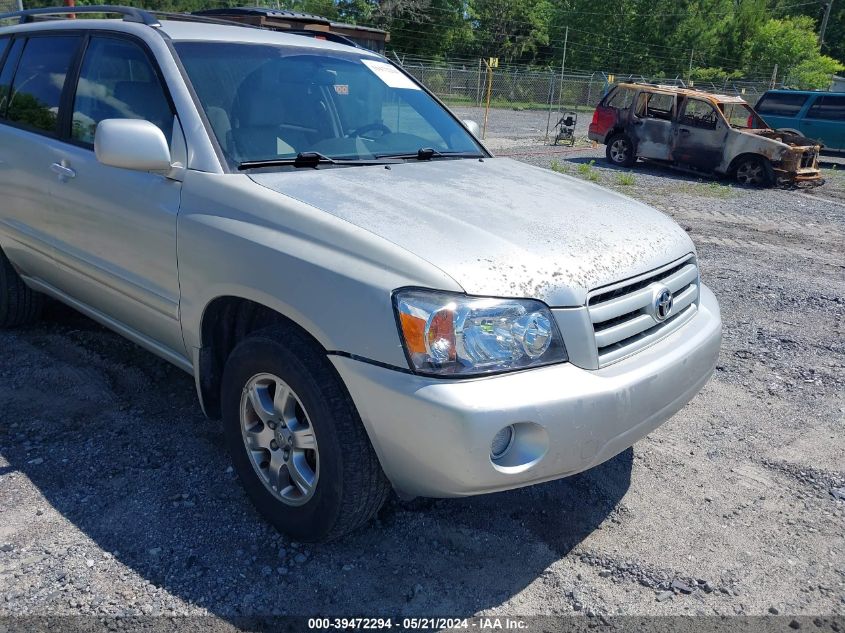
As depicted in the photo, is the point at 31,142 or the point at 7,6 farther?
the point at 7,6

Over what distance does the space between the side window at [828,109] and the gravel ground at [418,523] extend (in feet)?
50.6

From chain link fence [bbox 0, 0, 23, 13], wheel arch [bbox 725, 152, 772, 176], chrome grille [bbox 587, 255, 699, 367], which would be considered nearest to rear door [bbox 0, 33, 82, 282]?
chrome grille [bbox 587, 255, 699, 367]

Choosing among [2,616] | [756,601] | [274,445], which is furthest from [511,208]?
[2,616]

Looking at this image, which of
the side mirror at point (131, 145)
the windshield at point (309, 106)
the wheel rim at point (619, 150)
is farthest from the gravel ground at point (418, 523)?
the wheel rim at point (619, 150)

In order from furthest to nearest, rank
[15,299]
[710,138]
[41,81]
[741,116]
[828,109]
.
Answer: [828,109] → [741,116] → [710,138] → [15,299] → [41,81]

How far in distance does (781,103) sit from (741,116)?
453 centimetres

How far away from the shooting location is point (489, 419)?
2.12 metres

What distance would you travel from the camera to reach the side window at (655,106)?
571 inches

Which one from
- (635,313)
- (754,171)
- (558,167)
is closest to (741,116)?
(754,171)

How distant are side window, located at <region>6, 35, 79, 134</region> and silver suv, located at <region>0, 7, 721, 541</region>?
0.03 m

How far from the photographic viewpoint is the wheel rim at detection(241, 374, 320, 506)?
101 inches

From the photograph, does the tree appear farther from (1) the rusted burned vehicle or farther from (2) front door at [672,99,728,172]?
(2) front door at [672,99,728,172]

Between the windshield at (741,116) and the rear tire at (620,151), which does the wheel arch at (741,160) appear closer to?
the windshield at (741,116)

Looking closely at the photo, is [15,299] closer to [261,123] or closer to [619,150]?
[261,123]
